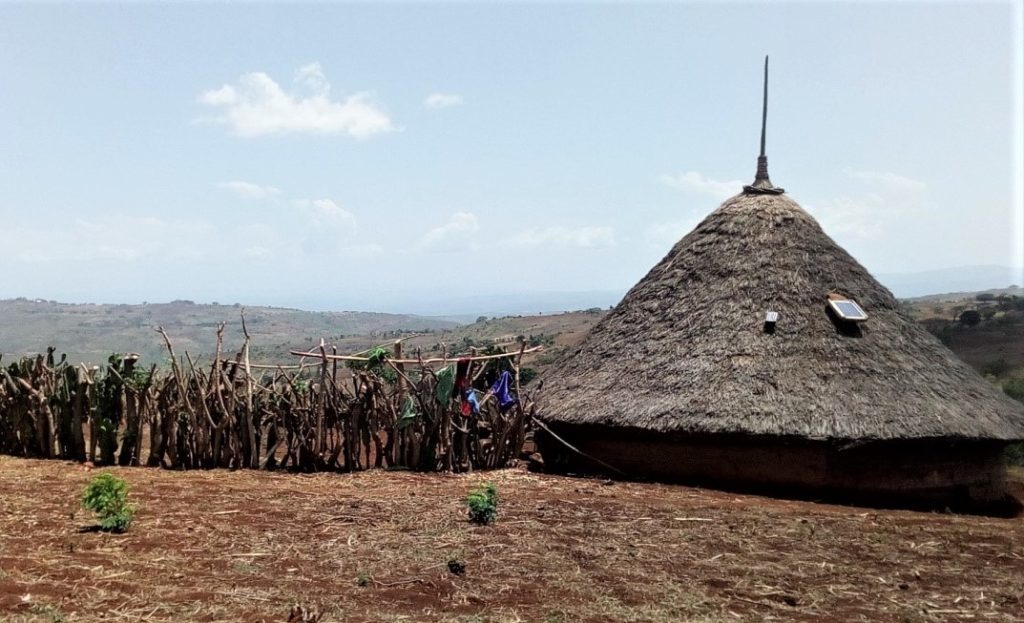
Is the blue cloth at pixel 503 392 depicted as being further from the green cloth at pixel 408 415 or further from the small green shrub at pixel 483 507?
the small green shrub at pixel 483 507

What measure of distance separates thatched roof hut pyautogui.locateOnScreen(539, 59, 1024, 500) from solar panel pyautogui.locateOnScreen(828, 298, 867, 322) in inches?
3.7

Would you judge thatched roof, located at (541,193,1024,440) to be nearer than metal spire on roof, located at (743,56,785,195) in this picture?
Yes

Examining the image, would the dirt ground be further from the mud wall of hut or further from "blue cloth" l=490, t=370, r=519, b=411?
"blue cloth" l=490, t=370, r=519, b=411

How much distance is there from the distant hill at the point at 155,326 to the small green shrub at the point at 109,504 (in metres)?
36.4

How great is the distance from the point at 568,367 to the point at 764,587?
608 cm

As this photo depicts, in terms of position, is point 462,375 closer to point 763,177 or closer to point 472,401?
point 472,401

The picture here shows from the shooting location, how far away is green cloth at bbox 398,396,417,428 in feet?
30.4

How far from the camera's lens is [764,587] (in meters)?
5.21

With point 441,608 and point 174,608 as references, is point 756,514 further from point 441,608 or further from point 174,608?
point 174,608

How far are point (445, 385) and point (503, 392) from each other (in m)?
0.83

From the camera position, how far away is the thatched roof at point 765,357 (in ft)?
28.5

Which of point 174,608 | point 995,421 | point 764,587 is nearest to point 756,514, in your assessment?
point 764,587

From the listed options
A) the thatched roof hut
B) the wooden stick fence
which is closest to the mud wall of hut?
the thatched roof hut

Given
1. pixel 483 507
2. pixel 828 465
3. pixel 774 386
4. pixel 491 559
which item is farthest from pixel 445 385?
pixel 828 465
